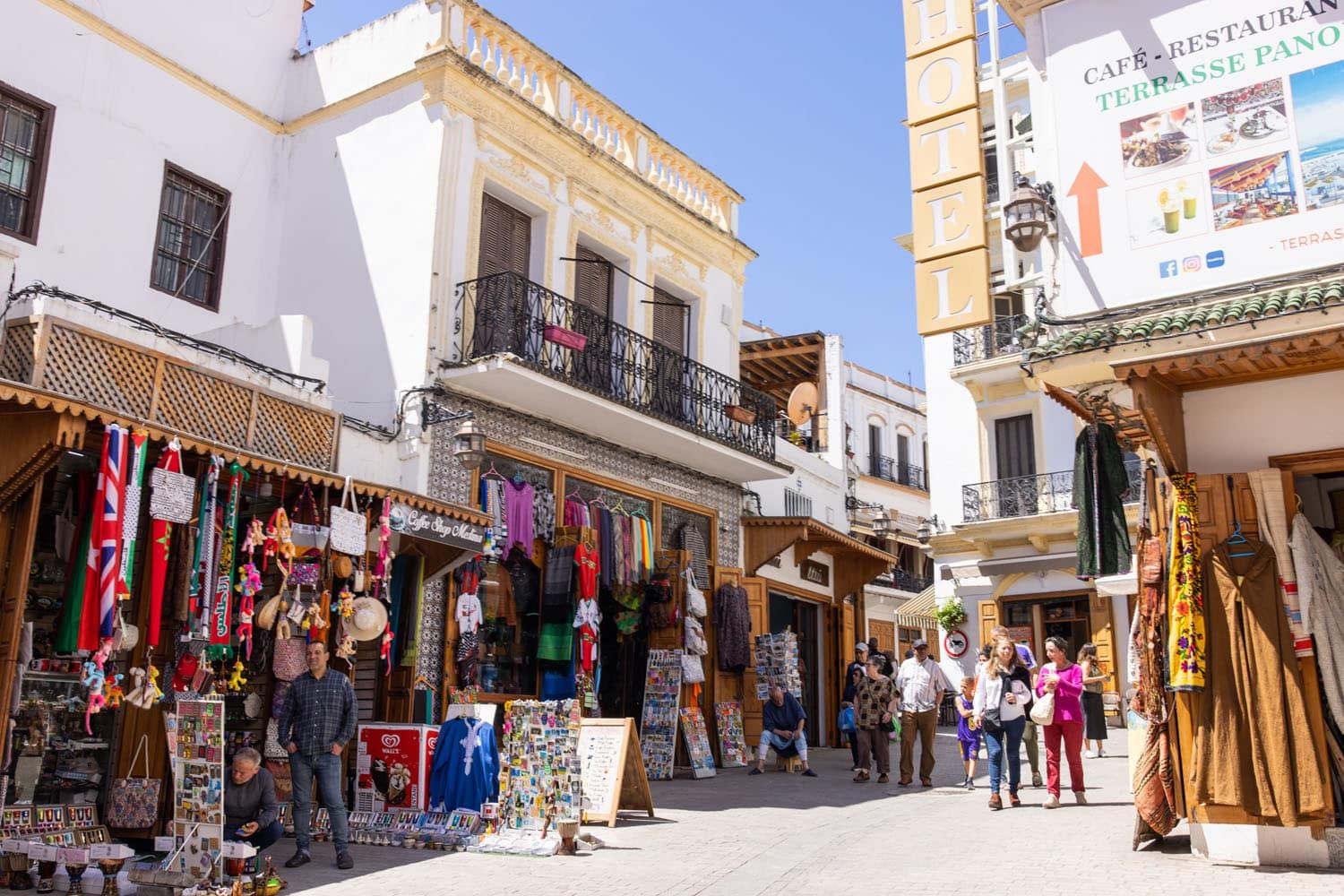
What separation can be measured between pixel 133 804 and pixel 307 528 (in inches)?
97.9

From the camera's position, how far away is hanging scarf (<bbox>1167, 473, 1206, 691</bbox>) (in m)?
7.73

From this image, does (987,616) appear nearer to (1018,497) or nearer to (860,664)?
(1018,497)

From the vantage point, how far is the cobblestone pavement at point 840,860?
23.7ft

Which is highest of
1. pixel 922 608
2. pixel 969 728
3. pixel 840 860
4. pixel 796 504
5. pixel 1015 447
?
pixel 1015 447

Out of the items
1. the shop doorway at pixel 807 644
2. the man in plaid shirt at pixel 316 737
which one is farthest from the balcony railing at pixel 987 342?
the man in plaid shirt at pixel 316 737

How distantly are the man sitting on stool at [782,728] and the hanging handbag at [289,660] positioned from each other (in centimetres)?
712

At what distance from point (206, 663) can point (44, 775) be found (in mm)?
1385

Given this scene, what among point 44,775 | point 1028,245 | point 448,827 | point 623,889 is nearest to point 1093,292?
point 1028,245

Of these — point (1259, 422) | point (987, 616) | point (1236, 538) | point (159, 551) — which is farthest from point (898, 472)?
point (159, 551)

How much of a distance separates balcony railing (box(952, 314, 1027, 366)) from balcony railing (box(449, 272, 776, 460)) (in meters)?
9.41

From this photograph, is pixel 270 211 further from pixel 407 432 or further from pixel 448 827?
pixel 448 827

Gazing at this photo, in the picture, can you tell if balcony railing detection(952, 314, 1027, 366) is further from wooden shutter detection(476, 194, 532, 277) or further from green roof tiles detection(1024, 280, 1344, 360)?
green roof tiles detection(1024, 280, 1344, 360)

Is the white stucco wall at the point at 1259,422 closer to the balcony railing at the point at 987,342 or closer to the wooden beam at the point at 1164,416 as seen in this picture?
the wooden beam at the point at 1164,416

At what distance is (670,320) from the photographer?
17.5 m
